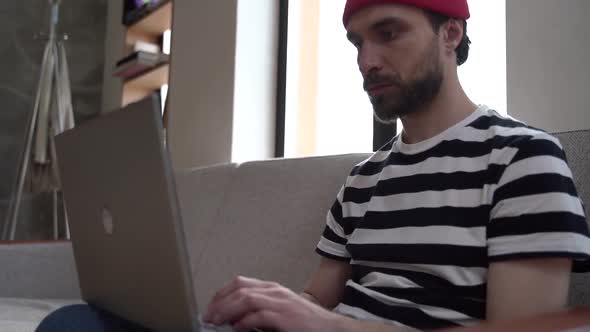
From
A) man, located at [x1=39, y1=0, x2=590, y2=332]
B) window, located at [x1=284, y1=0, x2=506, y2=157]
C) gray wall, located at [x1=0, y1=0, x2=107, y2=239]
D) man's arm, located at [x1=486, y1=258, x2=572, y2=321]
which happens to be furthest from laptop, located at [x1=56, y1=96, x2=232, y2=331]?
gray wall, located at [x1=0, y1=0, x2=107, y2=239]

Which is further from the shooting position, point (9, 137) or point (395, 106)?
point (9, 137)

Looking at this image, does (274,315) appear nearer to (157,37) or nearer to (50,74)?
(50,74)

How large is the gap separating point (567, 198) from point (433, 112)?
1.12 feet

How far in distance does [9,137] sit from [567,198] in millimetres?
3443

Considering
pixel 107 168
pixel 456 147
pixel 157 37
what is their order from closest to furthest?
pixel 107 168
pixel 456 147
pixel 157 37

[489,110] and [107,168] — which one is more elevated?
[489,110]

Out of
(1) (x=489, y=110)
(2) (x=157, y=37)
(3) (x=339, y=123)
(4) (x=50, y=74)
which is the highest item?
(2) (x=157, y=37)

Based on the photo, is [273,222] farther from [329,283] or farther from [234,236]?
[329,283]

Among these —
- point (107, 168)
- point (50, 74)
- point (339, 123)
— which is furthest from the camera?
point (50, 74)

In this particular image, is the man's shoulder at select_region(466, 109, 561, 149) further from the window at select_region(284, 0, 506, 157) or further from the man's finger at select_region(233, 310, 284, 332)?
the window at select_region(284, 0, 506, 157)

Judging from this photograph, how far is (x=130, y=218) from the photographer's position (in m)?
0.65

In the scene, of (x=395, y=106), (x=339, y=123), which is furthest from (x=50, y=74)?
(x=395, y=106)

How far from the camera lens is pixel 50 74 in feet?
10.6

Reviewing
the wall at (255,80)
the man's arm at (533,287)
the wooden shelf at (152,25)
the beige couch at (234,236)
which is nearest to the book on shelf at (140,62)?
the wooden shelf at (152,25)
